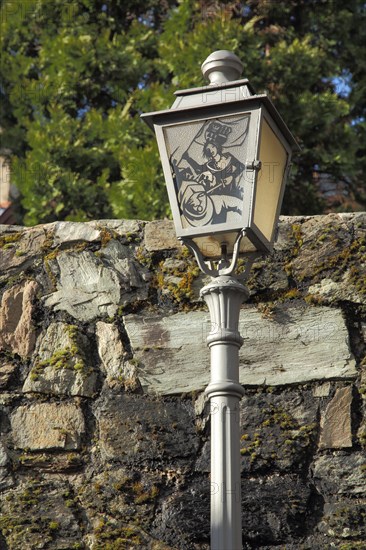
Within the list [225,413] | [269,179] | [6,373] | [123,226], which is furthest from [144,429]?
[269,179]

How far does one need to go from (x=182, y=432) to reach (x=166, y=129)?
122 centimetres

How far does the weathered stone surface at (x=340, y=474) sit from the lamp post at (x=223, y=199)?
86 centimetres

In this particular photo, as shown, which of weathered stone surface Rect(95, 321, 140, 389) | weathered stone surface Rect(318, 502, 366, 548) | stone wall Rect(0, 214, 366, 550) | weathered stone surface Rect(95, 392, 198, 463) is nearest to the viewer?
weathered stone surface Rect(318, 502, 366, 548)

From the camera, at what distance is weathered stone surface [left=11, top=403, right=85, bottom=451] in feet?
11.5

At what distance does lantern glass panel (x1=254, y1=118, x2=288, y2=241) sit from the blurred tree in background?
4.13 metres

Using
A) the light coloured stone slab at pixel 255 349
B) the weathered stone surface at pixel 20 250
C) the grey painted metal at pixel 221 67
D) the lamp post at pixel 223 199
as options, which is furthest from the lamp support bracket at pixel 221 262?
the weathered stone surface at pixel 20 250

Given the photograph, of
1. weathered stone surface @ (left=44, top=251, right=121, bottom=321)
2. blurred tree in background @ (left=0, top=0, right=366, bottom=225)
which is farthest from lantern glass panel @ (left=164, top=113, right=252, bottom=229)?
blurred tree in background @ (left=0, top=0, right=366, bottom=225)

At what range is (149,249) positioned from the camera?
3.77 meters

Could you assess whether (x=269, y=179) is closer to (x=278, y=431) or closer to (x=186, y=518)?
(x=278, y=431)

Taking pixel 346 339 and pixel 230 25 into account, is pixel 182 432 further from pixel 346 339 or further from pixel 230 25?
pixel 230 25

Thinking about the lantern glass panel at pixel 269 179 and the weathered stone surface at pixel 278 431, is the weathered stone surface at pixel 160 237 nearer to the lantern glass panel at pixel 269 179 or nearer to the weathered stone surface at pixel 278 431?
the weathered stone surface at pixel 278 431

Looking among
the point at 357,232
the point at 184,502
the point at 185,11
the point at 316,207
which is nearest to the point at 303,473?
the point at 184,502

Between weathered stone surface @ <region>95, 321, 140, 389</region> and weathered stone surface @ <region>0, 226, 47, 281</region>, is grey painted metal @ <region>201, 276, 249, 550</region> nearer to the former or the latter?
weathered stone surface @ <region>95, 321, 140, 389</region>

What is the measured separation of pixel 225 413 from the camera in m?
2.52
